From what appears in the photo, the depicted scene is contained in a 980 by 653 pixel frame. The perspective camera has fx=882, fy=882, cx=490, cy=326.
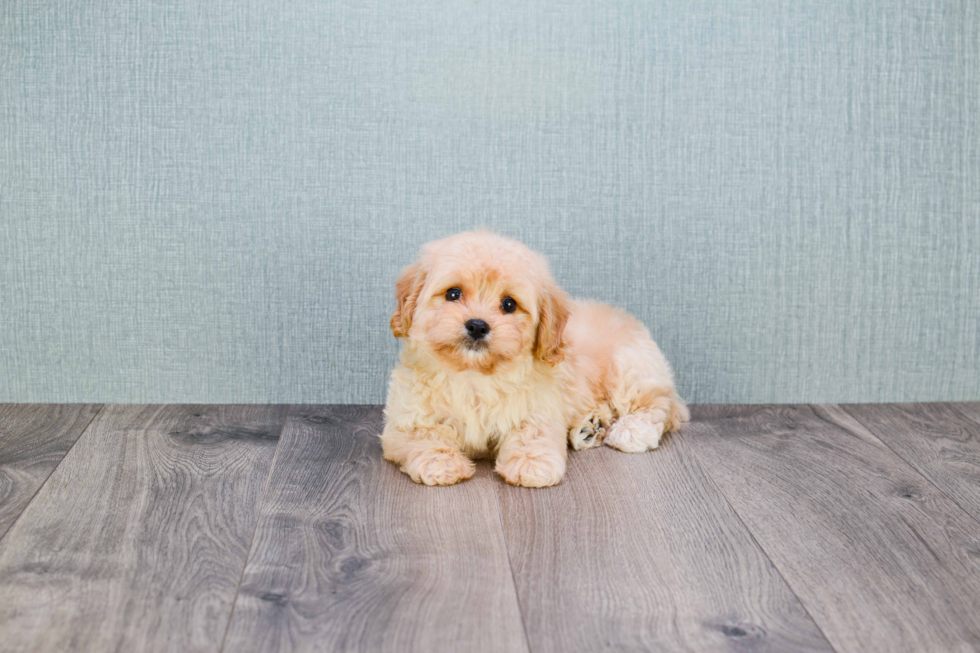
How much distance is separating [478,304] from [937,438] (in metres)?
1.40

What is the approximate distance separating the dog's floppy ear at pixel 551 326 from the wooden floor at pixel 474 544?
296mm

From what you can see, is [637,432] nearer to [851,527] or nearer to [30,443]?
[851,527]

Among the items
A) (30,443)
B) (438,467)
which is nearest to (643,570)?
(438,467)

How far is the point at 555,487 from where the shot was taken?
2029 mm

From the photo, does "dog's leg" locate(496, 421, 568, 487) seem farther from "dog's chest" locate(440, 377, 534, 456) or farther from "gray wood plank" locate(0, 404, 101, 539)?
"gray wood plank" locate(0, 404, 101, 539)

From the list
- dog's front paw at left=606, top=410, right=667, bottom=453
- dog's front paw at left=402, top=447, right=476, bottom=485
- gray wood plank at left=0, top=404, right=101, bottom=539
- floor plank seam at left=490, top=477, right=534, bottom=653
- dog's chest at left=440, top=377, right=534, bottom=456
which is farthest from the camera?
dog's front paw at left=606, top=410, right=667, bottom=453

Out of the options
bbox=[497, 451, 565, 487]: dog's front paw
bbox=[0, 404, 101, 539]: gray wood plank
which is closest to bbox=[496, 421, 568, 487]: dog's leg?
bbox=[497, 451, 565, 487]: dog's front paw

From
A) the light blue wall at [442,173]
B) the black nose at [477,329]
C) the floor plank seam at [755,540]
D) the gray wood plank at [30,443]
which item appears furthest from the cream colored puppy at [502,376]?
the gray wood plank at [30,443]

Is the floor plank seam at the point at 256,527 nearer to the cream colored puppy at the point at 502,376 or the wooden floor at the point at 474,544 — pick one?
the wooden floor at the point at 474,544

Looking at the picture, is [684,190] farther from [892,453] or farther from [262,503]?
[262,503]

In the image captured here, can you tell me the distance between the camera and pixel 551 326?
2.08 meters

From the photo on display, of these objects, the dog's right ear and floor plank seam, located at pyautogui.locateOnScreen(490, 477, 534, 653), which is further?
the dog's right ear

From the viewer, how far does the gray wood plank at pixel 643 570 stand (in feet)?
4.60

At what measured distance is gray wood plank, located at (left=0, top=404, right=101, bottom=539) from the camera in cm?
190
